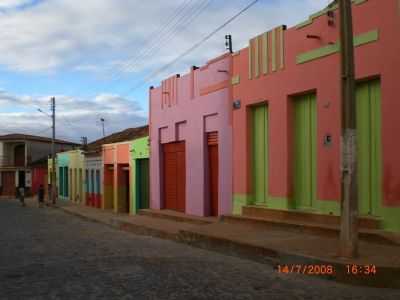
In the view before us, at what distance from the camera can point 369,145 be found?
11.4 metres

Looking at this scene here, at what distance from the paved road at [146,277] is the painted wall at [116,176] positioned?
16.9 metres

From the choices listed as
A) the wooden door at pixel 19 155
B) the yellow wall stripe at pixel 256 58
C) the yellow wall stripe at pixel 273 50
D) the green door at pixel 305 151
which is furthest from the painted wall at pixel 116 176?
the wooden door at pixel 19 155

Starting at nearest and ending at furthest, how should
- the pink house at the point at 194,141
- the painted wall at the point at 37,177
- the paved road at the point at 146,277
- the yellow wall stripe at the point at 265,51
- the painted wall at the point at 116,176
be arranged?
1. the paved road at the point at 146,277
2. the yellow wall stripe at the point at 265,51
3. the pink house at the point at 194,141
4. the painted wall at the point at 116,176
5. the painted wall at the point at 37,177

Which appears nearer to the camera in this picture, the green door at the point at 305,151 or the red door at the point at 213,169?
the green door at the point at 305,151

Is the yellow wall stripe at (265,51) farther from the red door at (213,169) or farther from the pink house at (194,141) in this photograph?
the red door at (213,169)

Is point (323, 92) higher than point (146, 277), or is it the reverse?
point (323, 92)

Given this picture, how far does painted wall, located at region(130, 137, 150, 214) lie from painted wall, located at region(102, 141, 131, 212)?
45.2 inches

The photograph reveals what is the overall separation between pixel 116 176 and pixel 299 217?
1979cm

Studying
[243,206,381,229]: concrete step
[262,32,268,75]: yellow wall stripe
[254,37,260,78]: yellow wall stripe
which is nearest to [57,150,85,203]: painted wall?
[243,206,381,229]: concrete step

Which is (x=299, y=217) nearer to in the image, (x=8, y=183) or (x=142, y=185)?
(x=142, y=185)

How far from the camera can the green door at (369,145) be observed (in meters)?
11.1

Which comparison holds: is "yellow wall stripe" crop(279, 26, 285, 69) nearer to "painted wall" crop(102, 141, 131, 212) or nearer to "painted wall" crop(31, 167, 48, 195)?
"painted wall" crop(102, 141, 131, 212)

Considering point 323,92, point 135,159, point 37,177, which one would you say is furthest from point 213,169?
point 37,177

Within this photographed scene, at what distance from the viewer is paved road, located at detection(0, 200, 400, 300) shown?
25.7ft
